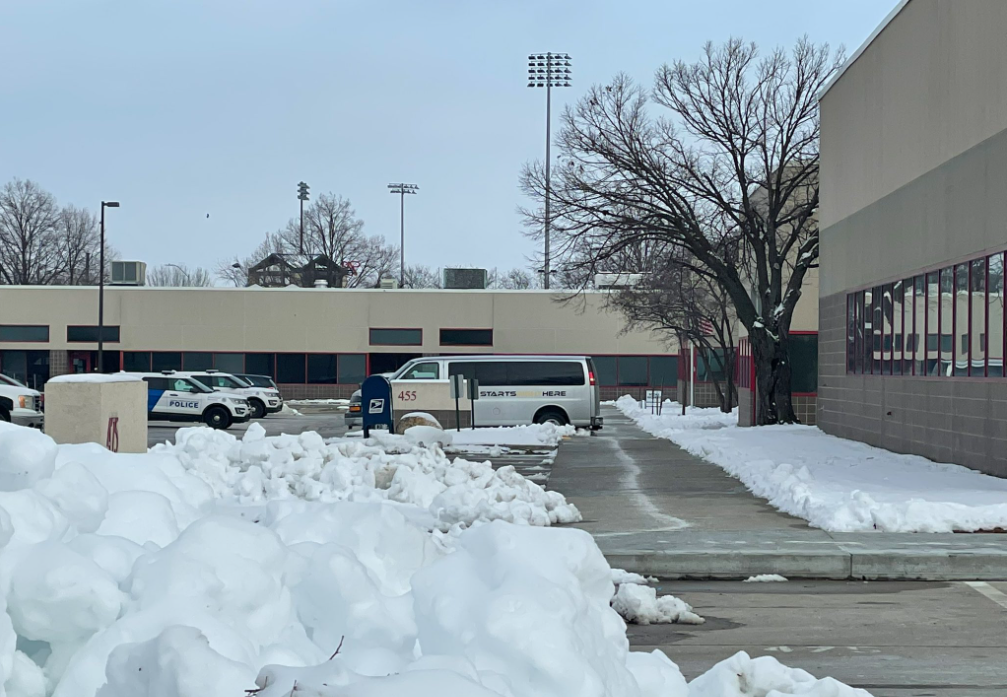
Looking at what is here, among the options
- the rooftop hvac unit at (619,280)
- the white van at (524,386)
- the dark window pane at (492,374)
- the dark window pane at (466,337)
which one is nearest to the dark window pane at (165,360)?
the dark window pane at (466,337)

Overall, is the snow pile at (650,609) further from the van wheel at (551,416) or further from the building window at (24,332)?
the building window at (24,332)

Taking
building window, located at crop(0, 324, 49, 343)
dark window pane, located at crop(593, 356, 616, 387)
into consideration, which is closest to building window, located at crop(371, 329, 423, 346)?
dark window pane, located at crop(593, 356, 616, 387)

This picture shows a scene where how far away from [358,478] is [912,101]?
40.2 feet

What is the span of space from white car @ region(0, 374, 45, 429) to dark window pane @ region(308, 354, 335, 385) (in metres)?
31.5

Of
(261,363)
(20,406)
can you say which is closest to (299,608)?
(20,406)

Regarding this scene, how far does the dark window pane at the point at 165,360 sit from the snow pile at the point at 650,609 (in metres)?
53.6

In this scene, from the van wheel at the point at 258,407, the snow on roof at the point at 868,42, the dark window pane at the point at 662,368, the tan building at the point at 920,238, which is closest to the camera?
the tan building at the point at 920,238

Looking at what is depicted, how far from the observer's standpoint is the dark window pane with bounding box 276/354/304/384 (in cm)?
5931

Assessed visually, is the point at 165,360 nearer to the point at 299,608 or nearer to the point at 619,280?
the point at 619,280

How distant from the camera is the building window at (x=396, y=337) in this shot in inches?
2323

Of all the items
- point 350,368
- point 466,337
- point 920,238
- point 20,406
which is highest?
point 920,238

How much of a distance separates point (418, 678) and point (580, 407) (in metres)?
28.4

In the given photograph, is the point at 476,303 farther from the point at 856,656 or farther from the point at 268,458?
the point at 856,656

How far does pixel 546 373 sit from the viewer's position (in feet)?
103
